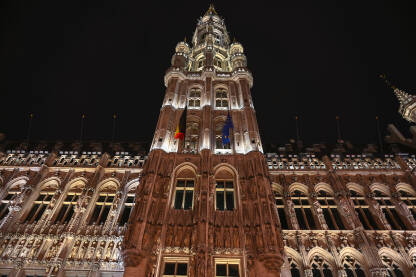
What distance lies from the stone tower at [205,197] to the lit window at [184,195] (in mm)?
68

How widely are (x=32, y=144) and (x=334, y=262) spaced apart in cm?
2978

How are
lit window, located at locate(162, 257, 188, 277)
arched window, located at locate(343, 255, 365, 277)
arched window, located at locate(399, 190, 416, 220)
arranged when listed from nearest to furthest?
Answer: lit window, located at locate(162, 257, 188, 277), arched window, located at locate(343, 255, 365, 277), arched window, located at locate(399, 190, 416, 220)

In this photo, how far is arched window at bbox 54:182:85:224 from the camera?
913 inches

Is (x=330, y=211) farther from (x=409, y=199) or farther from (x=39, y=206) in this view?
Result: (x=39, y=206)

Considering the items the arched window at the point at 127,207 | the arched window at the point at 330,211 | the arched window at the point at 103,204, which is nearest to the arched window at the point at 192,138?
the arched window at the point at 127,207

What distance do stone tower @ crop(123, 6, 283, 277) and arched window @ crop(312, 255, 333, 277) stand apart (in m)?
3.43

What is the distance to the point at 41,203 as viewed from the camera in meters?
24.5

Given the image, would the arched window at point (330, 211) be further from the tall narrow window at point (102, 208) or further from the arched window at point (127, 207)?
the tall narrow window at point (102, 208)

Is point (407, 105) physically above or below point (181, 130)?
above

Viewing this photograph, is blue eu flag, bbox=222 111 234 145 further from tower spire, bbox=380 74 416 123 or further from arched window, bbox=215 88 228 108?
tower spire, bbox=380 74 416 123

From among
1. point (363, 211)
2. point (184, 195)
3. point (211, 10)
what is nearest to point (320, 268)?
point (363, 211)

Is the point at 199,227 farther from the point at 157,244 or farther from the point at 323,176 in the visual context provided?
the point at 323,176

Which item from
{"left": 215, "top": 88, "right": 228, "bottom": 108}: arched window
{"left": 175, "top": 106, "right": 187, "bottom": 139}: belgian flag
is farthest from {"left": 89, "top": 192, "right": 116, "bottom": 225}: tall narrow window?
{"left": 215, "top": 88, "right": 228, "bottom": 108}: arched window

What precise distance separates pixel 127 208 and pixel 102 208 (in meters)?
1.78
